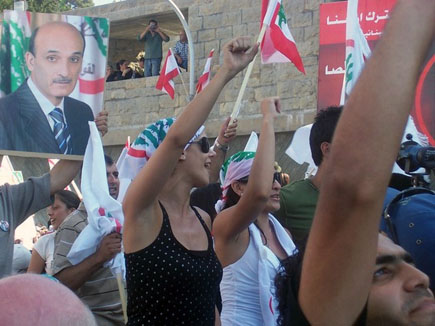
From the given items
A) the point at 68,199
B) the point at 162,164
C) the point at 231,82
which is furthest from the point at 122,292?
the point at 231,82

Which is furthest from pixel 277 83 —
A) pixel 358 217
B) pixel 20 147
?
pixel 358 217

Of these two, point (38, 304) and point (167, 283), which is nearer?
point (38, 304)

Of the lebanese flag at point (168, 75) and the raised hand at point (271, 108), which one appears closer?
the raised hand at point (271, 108)

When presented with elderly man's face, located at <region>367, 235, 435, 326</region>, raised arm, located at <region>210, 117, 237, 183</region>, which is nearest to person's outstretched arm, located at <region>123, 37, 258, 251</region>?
elderly man's face, located at <region>367, 235, 435, 326</region>

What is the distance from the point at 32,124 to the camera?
216 inches

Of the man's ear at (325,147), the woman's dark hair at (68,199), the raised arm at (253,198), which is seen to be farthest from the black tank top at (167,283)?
the woman's dark hair at (68,199)

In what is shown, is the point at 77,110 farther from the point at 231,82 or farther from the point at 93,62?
the point at 231,82

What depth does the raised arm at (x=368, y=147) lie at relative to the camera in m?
1.36

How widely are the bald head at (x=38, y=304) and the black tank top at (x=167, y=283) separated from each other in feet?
6.02

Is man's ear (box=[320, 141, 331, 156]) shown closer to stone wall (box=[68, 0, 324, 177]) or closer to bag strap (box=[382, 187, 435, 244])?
bag strap (box=[382, 187, 435, 244])

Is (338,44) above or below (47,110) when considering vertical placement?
above

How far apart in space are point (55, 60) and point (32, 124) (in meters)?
0.44

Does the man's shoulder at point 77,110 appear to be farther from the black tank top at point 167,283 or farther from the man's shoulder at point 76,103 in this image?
the black tank top at point 167,283

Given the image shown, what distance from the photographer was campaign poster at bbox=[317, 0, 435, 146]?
41.2 feet
